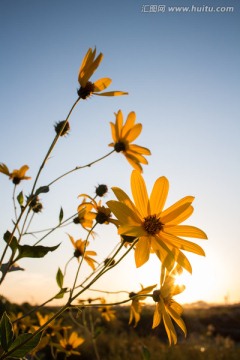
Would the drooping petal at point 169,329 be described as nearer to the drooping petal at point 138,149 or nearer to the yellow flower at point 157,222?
the yellow flower at point 157,222

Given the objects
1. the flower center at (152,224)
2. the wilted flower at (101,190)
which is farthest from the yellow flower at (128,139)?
the flower center at (152,224)

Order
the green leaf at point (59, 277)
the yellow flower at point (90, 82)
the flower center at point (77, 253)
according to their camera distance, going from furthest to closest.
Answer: the flower center at point (77, 253)
the yellow flower at point (90, 82)
the green leaf at point (59, 277)

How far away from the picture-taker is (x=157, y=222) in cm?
139

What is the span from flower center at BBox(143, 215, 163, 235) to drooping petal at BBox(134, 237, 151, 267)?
60 mm

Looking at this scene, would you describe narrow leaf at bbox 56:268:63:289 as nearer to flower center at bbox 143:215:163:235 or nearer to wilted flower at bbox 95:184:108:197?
flower center at bbox 143:215:163:235

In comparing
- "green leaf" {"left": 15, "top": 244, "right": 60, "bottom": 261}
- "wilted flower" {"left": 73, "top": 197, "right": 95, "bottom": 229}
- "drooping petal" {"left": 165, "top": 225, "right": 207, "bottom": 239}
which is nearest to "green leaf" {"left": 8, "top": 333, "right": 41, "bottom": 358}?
"green leaf" {"left": 15, "top": 244, "right": 60, "bottom": 261}

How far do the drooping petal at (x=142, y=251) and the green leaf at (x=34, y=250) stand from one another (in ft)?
0.97

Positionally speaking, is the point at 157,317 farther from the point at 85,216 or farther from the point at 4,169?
the point at 4,169

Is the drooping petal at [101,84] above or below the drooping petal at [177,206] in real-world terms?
above

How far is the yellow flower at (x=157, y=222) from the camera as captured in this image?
1.13 metres

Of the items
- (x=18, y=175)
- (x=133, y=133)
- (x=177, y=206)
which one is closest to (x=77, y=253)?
(x=18, y=175)

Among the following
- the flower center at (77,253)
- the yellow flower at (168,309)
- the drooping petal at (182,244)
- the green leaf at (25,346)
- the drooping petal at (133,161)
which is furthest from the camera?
the flower center at (77,253)

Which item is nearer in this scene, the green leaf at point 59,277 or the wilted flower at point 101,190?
the green leaf at point 59,277

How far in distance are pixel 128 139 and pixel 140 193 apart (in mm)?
957
